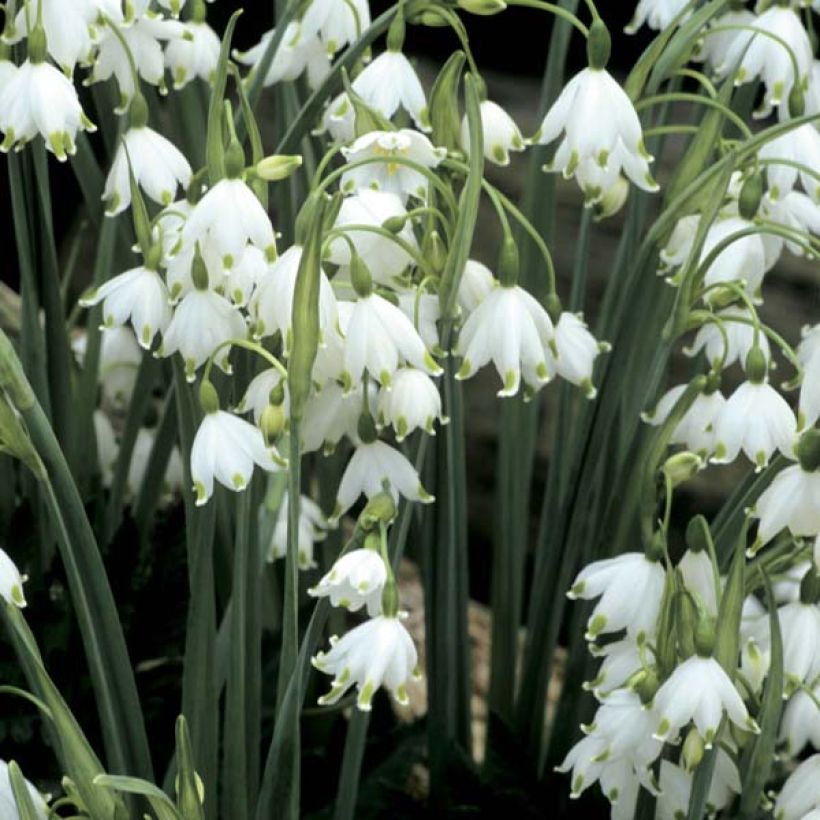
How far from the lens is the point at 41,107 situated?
1104mm

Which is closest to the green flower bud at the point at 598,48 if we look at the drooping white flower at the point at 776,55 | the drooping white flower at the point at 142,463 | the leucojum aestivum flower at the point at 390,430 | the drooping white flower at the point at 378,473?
the leucojum aestivum flower at the point at 390,430

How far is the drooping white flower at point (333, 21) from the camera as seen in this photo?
127 cm

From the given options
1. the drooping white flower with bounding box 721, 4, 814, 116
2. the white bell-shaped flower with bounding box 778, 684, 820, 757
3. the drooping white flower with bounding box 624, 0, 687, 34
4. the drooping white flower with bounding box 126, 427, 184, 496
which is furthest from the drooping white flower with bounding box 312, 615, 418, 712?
the drooping white flower with bounding box 126, 427, 184, 496

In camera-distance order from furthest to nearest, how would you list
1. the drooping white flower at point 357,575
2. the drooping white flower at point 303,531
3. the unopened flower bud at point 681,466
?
the drooping white flower at point 303,531
the unopened flower bud at point 681,466
the drooping white flower at point 357,575

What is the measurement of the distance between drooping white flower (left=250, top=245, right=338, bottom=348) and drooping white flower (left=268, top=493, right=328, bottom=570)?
1.37 ft

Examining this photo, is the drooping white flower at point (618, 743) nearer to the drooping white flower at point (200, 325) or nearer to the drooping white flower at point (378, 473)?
the drooping white flower at point (378, 473)

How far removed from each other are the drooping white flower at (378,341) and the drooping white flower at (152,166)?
0.28 m

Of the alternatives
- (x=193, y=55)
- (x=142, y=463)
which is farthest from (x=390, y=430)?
(x=193, y=55)

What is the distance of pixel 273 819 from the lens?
1199 mm

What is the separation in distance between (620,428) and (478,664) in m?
0.82

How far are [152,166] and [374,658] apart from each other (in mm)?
434

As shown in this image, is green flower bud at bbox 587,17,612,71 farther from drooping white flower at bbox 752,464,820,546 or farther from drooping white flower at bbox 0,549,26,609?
drooping white flower at bbox 0,549,26,609

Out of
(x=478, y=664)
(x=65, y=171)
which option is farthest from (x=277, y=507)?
(x=65, y=171)

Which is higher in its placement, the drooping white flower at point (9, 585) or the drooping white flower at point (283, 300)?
the drooping white flower at point (283, 300)
